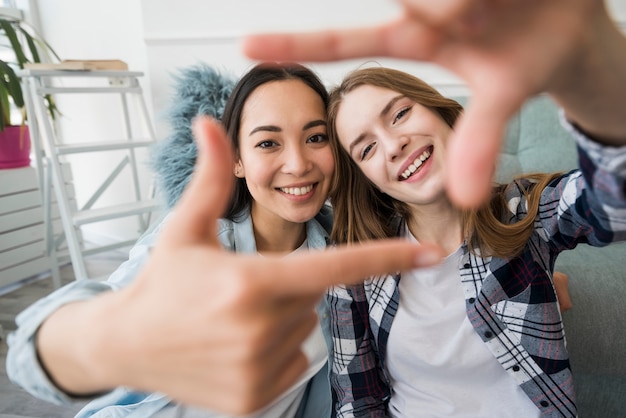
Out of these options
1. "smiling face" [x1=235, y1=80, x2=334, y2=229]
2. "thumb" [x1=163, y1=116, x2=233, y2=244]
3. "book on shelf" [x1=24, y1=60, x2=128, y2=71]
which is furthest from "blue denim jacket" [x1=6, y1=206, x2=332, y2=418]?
"book on shelf" [x1=24, y1=60, x2=128, y2=71]

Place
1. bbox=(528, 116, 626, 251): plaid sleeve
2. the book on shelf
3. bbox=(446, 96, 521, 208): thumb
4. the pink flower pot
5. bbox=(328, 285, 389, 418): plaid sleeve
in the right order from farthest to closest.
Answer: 1. the pink flower pot
2. the book on shelf
3. bbox=(328, 285, 389, 418): plaid sleeve
4. bbox=(528, 116, 626, 251): plaid sleeve
5. bbox=(446, 96, 521, 208): thumb

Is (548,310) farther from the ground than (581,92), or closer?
closer

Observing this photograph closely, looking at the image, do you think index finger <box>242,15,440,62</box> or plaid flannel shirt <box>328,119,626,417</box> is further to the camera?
plaid flannel shirt <box>328,119,626,417</box>

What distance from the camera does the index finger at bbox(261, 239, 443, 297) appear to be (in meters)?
0.29

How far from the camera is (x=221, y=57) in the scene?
2.13 m

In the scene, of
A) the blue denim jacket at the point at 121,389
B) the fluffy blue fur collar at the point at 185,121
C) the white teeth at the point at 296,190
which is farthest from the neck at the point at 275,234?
the fluffy blue fur collar at the point at 185,121

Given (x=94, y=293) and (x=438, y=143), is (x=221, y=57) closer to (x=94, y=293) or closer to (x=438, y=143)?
(x=438, y=143)

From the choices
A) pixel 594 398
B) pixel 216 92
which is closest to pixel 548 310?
pixel 594 398

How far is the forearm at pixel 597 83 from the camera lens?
1.12 ft

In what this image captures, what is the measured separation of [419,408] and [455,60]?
694mm

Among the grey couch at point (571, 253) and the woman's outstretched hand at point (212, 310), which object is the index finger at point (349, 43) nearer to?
the woman's outstretched hand at point (212, 310)

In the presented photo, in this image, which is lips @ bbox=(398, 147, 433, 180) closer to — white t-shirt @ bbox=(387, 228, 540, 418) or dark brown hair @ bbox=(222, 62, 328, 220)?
white t-shirt @ bbox=(387, 228, 540, 418)

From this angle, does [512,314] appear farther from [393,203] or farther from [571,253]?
[571,253]

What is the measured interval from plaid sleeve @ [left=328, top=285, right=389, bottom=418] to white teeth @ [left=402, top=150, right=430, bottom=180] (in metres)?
0.26
